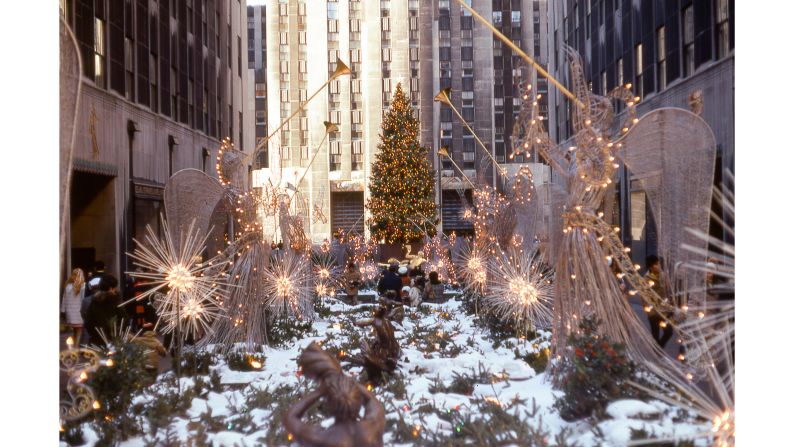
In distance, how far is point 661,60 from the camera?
8625mm

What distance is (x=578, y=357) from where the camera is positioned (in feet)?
17.6

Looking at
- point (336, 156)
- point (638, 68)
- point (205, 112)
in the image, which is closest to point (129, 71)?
point (205, 112)

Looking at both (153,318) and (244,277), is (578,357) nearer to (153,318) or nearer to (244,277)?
(244,277)

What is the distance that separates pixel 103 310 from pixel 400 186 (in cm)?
1955

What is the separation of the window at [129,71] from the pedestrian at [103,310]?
5.81m

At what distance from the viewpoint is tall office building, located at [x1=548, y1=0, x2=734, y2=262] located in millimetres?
5250

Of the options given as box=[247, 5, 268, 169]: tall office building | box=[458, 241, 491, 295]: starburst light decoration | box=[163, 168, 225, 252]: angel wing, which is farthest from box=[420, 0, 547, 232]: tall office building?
box=[163, 168, 225, 252]: angel wing

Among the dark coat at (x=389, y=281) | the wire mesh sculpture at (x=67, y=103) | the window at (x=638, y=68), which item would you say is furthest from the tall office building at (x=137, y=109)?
the window at (x=638, y=68)

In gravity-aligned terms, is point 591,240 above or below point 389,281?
above

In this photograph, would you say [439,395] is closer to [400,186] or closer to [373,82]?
[400,186]

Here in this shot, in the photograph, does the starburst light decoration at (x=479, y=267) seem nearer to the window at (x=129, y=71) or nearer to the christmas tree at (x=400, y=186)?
the window at (x=129, y=71)

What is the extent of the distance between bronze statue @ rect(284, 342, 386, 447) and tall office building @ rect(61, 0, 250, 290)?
12.6ft

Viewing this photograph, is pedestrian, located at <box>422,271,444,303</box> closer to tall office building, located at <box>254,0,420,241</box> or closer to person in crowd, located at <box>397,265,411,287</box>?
person in crowd, located at <box>397,265,411,287</box>

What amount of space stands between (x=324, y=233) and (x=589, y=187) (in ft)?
91.6
